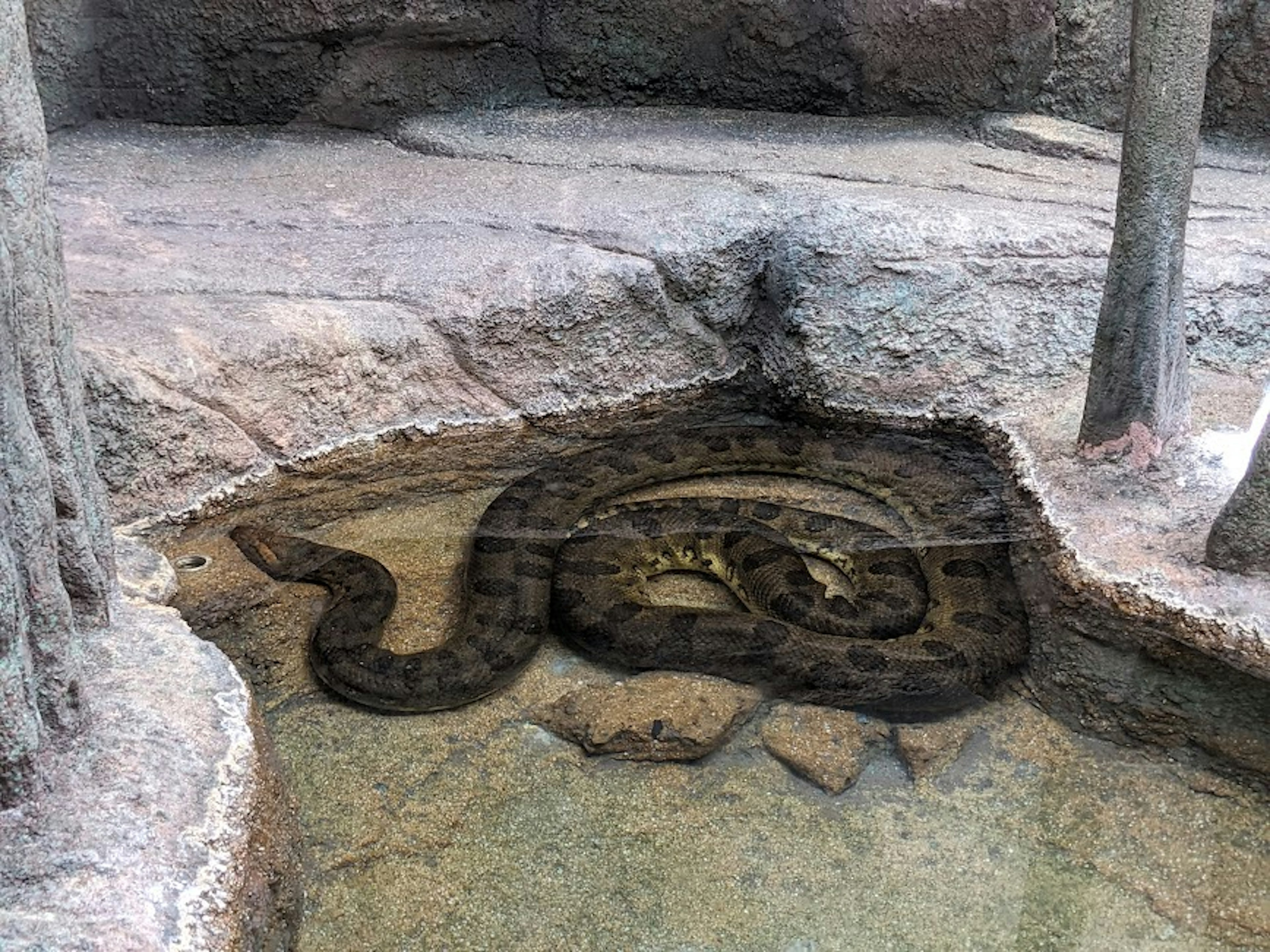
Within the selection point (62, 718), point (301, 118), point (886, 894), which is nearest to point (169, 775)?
point (62, 718)

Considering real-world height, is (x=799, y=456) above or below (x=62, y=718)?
below

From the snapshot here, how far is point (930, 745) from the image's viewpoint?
10.3 ft

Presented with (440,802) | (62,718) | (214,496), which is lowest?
(440,802)

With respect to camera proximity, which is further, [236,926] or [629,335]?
[629,335]

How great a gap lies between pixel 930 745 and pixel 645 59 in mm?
3903

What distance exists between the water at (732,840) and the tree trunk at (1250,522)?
497 mm

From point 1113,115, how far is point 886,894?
4541mm

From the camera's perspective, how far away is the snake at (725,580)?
3396mm

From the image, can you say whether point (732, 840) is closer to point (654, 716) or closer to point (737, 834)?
point (737, 834)

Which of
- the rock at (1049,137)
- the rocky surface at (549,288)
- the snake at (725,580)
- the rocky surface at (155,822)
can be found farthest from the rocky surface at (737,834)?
the rock at (1049,137)

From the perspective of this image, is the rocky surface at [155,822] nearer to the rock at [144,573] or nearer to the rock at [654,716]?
the rock at [144,573]

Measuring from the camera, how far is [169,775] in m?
2.28

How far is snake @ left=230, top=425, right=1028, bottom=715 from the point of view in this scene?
134 inches

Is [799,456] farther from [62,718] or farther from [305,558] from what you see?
[62,718]
